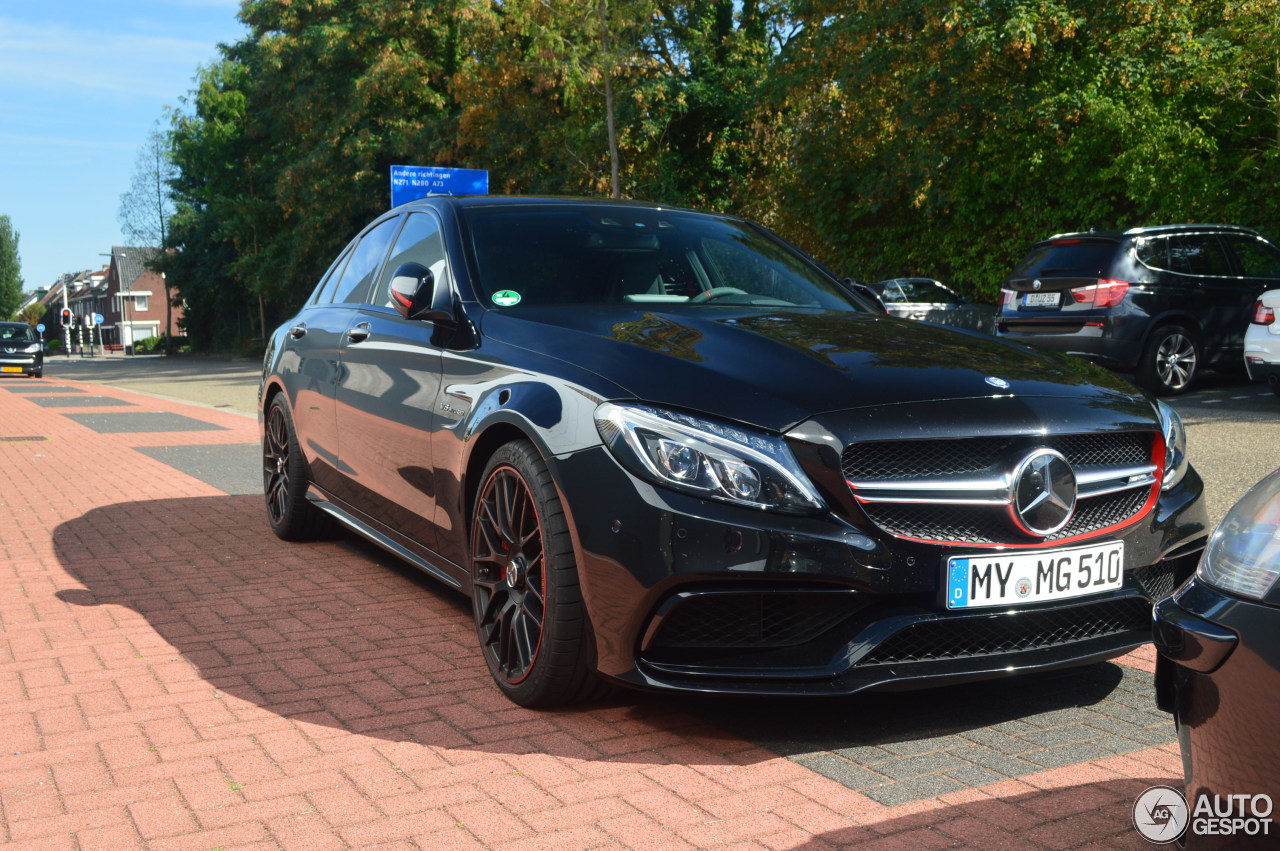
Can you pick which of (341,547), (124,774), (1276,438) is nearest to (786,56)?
(1276,438)

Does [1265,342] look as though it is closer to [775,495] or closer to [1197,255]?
[1197,255]

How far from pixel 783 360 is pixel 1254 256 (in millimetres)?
12314

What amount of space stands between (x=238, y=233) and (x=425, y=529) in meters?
45.1

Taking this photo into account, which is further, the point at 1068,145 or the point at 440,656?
the point at 1068,145

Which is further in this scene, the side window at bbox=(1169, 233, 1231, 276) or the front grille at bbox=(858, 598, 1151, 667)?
the side window at bbox=(1169, 233, 1231, 276)

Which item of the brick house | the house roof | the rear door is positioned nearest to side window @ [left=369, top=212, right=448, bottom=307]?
the rear door

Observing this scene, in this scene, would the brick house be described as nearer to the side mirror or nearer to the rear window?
the rear window

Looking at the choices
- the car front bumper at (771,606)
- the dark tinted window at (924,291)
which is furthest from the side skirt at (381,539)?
the dark tinted window at (924,291)

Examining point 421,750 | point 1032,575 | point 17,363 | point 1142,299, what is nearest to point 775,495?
point 1032,575

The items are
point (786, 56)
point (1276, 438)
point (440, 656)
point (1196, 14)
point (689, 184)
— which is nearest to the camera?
point (440, 656)

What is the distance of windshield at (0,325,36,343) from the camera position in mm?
35906

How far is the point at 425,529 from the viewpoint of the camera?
4.40 metres

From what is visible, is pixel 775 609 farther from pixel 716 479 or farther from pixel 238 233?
pixel 238 233

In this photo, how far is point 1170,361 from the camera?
13000 mm
